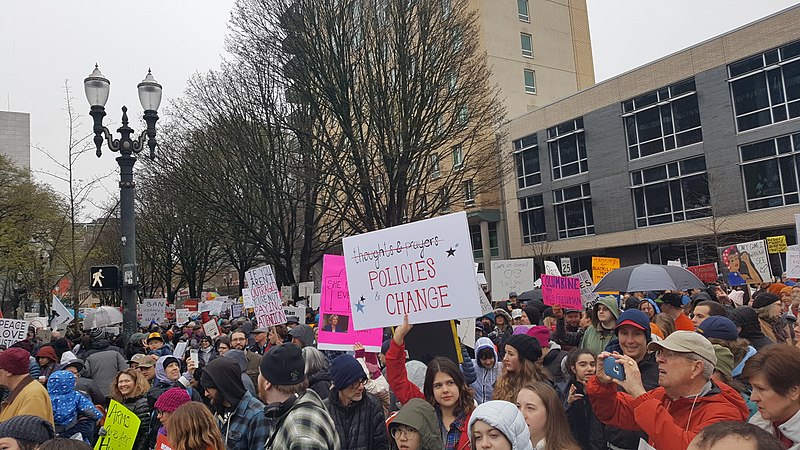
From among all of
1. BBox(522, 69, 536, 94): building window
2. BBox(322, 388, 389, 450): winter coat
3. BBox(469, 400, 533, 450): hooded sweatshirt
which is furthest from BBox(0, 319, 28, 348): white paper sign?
BBox(522, 69, 536, 94): building window

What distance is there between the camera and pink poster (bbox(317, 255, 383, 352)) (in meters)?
6.85

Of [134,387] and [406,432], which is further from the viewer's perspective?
[134,387]

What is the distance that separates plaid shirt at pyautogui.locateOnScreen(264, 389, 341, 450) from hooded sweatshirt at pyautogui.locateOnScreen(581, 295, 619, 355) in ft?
12.5

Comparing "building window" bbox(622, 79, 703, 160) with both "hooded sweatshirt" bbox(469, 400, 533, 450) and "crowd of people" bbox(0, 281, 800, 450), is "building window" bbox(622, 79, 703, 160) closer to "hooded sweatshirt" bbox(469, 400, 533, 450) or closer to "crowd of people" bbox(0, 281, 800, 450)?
"crowd of people" bbox(0, 281, 800, 450)

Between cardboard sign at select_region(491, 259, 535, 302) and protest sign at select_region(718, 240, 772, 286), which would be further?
protest sign at select_region(718, 240, 772, 286)

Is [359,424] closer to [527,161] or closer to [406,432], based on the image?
[406,432]

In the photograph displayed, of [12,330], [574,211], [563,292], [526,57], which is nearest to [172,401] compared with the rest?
[563,292]

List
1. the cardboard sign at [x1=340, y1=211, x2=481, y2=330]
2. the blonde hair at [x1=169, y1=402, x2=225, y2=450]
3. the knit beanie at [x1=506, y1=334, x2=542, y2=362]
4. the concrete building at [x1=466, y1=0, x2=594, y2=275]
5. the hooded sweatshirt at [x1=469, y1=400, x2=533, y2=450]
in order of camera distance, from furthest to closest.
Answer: the concrete building at [x1=466, y1=0, x2=594, y2=275], the knit beanie at [x1=506, y1=334, x2=542, y2=362], the cardboard sign at [x1=340, y1=211, x2=481, y2=330], the blonde hair at [x1=169, y1=402, x2=225, y2=450], the hooded sweatshirt at [x1=469, y1=400, x2=533, y2=450]

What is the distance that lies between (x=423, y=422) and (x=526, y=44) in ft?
154

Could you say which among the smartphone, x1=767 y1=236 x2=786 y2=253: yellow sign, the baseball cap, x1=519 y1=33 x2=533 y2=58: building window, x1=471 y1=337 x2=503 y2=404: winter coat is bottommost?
x1=471 y1=337 x2=503 y2=404: winter coat

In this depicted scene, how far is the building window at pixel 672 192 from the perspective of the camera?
106ft

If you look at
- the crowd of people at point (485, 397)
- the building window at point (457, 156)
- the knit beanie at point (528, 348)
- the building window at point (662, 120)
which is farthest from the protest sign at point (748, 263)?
the building window at point (662, 120)

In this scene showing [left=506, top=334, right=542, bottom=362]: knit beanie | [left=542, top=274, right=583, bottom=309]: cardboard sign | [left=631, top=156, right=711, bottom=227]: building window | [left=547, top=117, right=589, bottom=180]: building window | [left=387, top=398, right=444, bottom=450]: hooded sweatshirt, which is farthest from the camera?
[left=547, top=117, right=589, bottom=180]: building window

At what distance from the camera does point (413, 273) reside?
17.5ft
